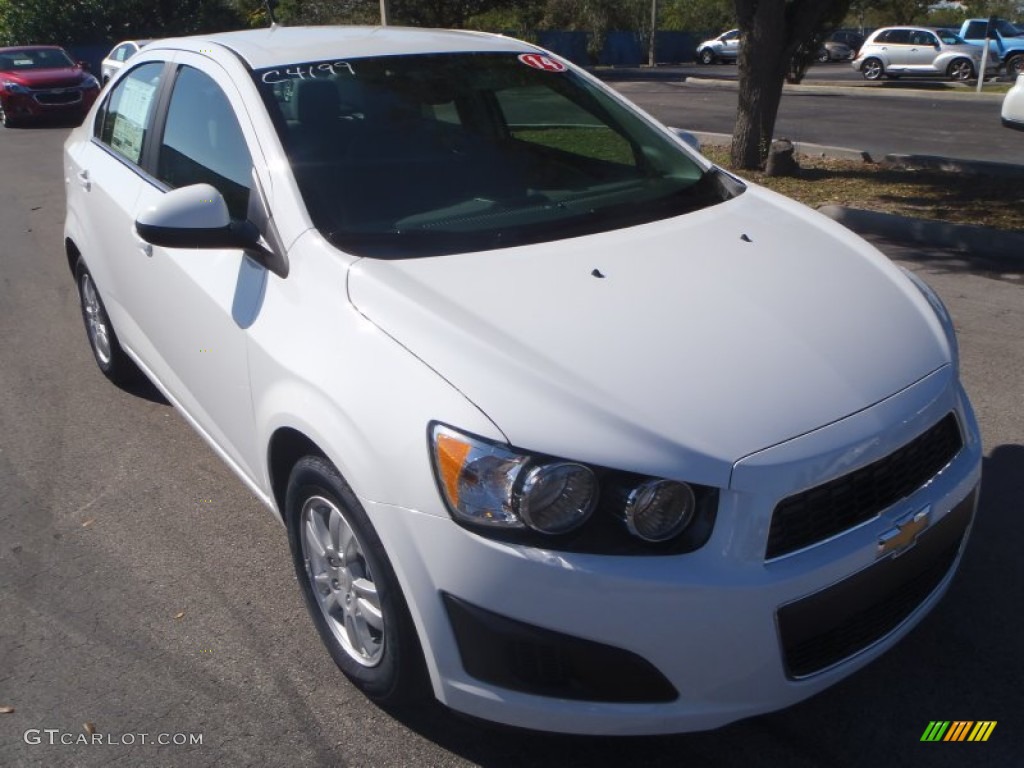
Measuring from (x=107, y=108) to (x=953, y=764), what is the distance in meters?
4.59

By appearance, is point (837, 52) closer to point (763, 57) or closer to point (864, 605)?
point (763, 57)

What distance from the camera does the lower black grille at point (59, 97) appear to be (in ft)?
64.1

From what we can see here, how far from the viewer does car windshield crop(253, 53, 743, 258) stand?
3156 millimetres

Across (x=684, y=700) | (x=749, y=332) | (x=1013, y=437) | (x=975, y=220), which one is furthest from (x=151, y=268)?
(x=975, y=220)

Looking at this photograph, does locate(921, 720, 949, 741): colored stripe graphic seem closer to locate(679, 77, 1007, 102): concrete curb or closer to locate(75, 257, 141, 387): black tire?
locate(75, 257, 141, 387): black tire

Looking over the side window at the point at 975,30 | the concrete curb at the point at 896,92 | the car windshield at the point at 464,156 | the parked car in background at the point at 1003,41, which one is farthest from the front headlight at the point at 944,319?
the side window at the point at 975,30

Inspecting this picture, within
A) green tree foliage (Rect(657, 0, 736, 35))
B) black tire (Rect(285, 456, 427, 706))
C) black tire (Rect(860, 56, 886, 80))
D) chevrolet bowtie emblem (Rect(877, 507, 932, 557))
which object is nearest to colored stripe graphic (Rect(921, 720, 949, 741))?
chevrolet bowtie emblem (Rect(877, 507, 932, 557))

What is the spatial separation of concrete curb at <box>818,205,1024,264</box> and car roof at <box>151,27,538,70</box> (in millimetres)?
4631

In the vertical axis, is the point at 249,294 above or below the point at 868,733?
above

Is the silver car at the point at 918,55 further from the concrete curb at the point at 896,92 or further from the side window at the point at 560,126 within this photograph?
the side window at the point at 560,126

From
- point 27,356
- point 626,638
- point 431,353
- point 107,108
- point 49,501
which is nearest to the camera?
point 626,638

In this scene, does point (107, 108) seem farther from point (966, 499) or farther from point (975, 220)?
point (975, 220)

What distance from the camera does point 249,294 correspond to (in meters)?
3.10

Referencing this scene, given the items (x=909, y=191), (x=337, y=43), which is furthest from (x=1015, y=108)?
(x=337, y=43)
